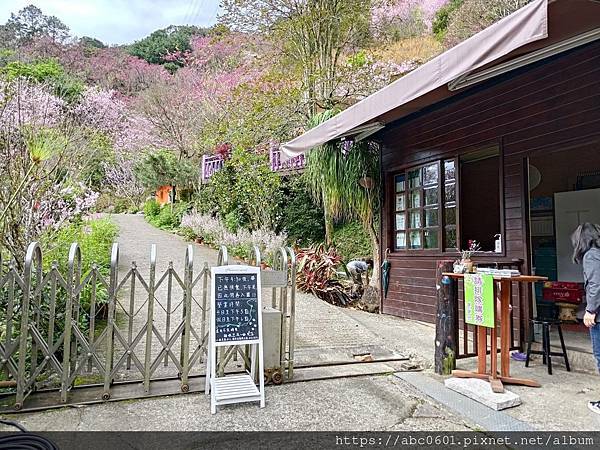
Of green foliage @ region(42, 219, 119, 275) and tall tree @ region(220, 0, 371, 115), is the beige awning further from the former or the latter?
tall tree @ region(220, 0, 371, 115)

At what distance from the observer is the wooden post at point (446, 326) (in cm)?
359

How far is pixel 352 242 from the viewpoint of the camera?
29.2 feet

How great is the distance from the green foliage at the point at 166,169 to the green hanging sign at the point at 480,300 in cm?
1325

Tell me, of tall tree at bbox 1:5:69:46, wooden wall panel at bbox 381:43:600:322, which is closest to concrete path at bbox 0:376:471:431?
wooden wall panel at bbox 381:43:600:322

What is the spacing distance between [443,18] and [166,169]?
47.2ft

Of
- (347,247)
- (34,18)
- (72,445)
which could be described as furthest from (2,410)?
(34,18)

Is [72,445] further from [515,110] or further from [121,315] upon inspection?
[515,110]

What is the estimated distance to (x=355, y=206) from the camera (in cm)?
670

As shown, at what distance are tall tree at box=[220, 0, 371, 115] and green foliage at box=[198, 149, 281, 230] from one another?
1915 millimetres

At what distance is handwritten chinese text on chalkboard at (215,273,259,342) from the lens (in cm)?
301

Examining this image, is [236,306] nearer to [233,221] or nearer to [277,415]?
[277,415]

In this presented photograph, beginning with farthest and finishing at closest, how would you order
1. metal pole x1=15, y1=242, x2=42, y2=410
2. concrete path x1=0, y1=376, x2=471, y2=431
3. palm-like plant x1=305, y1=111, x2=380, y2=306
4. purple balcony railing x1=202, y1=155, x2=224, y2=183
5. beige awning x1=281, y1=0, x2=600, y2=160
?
purple balcony railing x1=202, y1=155, x2=224, y2=183
palm-like plant x1=305, y1=111, x2=380, y2=306
metal pole x1=15, y1=242, x2=42, y2=410
concrete path x1=0, y1=376, x2=471, y2=431
beige awning x1=281, y1=0, x2=600, y2=160

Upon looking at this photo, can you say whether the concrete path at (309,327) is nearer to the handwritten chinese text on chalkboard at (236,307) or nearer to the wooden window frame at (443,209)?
the handwritten chinese text on chalkboard at (236,307)

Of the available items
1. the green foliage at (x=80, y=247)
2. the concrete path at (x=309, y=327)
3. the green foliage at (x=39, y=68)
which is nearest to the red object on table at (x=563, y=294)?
the concrete path at (x=309, y=327)
